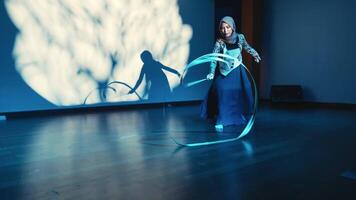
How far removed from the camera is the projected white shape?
16.3 feet

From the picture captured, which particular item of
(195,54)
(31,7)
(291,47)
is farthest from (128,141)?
(291,47)

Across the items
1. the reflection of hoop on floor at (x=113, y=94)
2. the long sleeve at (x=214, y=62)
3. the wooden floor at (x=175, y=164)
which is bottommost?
the wooden floor at (x=175, y=164)

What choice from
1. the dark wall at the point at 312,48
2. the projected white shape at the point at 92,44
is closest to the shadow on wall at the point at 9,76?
the projected white shape at the point at 92,44

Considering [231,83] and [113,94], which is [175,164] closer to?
[231,83]

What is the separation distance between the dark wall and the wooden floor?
2851 mm

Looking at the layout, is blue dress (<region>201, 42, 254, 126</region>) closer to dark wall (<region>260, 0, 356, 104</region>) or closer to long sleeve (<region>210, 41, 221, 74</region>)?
long sleeve (<region>210, 41, 221, 74</region>)

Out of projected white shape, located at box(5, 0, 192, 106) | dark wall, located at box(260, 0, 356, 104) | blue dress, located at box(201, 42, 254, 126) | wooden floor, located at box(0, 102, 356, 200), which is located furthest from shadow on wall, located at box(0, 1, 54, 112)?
dark wall, located at box(260, 0, 356, 104)

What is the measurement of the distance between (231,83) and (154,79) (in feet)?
9.71

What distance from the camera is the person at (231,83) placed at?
3646 millimetres

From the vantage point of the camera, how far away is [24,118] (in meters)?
4.83

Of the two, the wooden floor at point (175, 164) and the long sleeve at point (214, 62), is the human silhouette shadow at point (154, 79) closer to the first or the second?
the wooden floor at point (175, 164)

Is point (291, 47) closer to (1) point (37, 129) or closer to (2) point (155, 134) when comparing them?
(2) point (155, 134)

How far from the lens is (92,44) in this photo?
18.5 feet

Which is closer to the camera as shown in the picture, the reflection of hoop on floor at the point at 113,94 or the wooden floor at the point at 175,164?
the wooden floor at the point at 175,164
